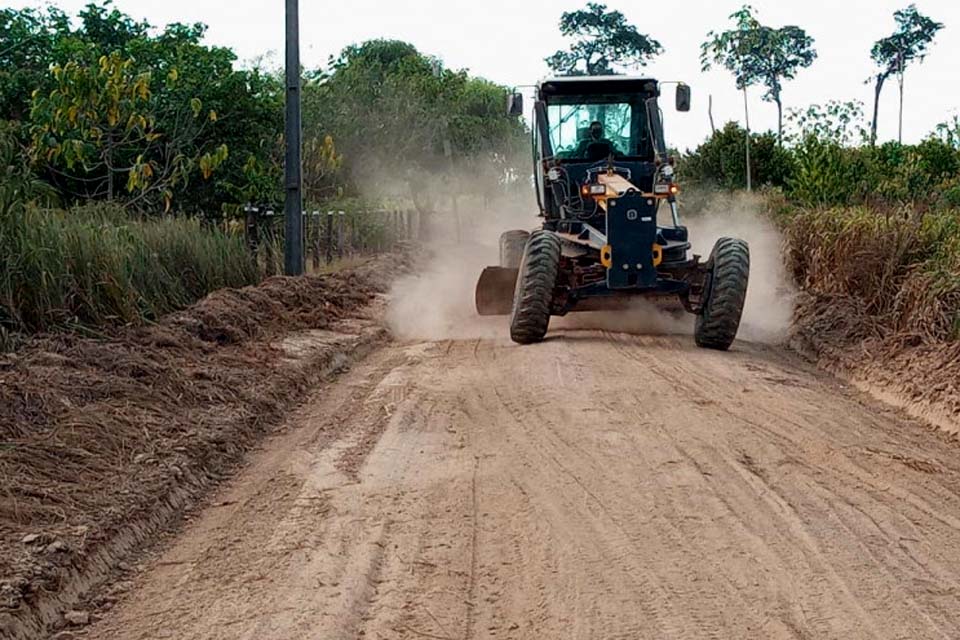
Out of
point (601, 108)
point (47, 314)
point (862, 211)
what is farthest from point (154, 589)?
point (862, 211)

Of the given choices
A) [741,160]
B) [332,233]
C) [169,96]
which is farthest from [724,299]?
[741,160]

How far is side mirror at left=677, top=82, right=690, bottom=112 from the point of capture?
45.1 feet

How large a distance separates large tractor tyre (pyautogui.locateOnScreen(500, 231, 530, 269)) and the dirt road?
5486 mm

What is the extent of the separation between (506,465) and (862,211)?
358 inches

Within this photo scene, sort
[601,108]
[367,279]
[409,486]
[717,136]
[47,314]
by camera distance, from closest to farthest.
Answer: [409,486], [47,314], [601,108], [367,279], [717,136]

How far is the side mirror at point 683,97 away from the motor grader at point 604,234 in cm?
1

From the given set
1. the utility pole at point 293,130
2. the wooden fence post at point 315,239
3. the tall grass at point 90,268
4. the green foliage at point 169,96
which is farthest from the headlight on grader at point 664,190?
the wooden fence post at point 315,239

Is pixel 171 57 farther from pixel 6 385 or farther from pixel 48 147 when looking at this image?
pixel 6 385

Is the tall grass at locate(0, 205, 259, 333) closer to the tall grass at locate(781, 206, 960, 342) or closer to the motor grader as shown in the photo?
the motor grader

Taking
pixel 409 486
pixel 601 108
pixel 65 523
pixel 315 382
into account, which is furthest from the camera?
pixel 601 108

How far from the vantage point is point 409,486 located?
275 inches

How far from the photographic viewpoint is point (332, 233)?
962 inches

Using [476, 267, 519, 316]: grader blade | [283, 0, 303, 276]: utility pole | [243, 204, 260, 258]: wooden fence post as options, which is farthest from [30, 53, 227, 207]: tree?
[476, 267, 519, 316]: grader blade

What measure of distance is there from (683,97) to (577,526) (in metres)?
8.76
